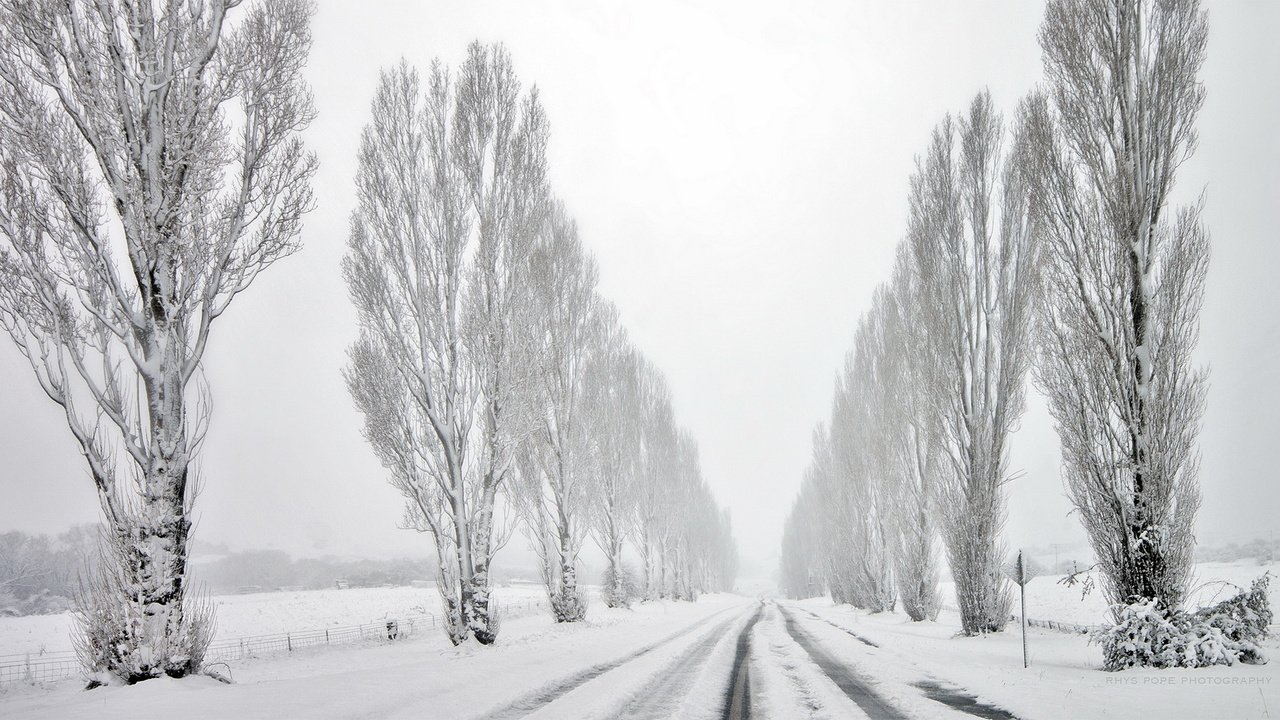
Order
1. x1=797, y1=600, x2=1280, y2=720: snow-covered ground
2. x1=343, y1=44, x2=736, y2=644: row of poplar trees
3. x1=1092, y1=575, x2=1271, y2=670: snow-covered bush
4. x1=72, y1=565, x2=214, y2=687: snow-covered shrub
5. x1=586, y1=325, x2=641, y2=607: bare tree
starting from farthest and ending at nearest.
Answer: x1=586, y1=325, x2=641, y2=607: bare tree, x1=343, y1=44, x2=736, y2=644: row of poplar trees, x1=1092, y1=575, x2=1271, y2=670: snow-covered bush, x1=72, y1=565, x2=214, y2=687: snow-covered shrub, x1=797, y1=600, x2=1280, y2=720: snow-covered ground

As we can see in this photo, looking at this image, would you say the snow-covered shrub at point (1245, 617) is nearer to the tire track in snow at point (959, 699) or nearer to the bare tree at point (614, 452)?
the tire track in snow at point (959, 699)

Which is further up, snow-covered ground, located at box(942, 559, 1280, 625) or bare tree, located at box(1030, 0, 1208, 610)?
bare tree, located at box(1030, 0, 1208, 610)

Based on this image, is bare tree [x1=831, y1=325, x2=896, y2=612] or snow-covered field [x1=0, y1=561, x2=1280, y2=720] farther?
bare tree [x1=831, y1=325, x2=896, y2=612]

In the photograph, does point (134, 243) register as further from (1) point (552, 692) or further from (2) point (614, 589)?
(2) point (614, 589)

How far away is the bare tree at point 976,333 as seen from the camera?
14.0m

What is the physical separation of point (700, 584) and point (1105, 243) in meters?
48.3

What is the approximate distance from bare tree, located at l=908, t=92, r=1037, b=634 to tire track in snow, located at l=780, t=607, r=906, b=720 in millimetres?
5124

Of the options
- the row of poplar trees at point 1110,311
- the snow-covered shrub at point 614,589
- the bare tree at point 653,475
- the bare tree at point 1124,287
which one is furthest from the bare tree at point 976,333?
the bare tree at point 653,475

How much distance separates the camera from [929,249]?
1596 cm

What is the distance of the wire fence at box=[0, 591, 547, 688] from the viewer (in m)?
12.9

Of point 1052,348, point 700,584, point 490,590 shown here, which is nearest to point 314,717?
point 490,590

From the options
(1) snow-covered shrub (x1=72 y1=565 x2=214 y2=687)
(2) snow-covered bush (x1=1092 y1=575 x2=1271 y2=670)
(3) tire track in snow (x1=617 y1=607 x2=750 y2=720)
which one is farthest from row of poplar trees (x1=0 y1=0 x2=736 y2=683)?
(2) snow-covered bush (x1=1092 y1=575 x2=1271 y2=670)

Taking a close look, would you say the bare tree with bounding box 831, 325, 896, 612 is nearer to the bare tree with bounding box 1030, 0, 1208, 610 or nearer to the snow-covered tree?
the snow-covered tree

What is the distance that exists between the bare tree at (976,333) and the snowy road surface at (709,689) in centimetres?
311
